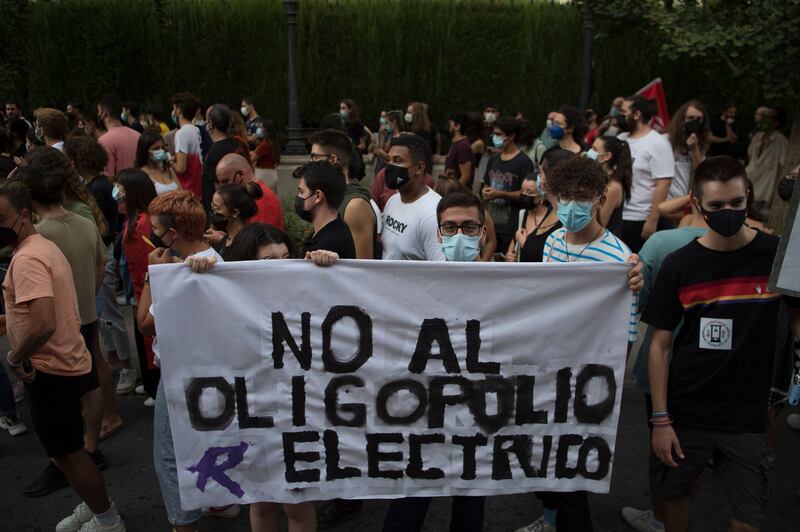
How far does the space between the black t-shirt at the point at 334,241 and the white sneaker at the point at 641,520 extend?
1.95m

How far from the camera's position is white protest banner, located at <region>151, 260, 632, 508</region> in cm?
316

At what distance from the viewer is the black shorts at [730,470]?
310 cm

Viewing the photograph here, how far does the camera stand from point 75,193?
4773mm

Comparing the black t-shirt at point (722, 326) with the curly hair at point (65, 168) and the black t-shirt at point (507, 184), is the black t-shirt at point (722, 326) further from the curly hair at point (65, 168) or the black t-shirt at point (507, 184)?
the black t-shirt at point (507, 184)

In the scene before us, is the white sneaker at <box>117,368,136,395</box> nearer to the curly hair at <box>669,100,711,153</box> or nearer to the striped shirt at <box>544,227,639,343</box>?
the striped shirt at <box>544,227,639,343</box>

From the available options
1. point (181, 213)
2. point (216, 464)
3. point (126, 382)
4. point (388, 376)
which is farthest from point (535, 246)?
point (126, 382)

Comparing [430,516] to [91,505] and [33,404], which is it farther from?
[33,404]

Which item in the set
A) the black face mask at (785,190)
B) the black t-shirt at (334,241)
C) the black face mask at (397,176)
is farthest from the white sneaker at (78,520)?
the black face mask at (785,190)

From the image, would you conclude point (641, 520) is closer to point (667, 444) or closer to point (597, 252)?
point (667, 444)

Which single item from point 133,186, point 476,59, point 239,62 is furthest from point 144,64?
point 133,186

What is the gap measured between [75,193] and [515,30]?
11.0m

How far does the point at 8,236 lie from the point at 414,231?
2.09m

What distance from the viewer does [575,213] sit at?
3.54m

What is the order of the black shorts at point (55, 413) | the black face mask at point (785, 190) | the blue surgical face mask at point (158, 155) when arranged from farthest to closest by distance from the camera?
the blue surgical face mask at point (158, 155) < the black face mask at point (785, 190) < the black shorts at point (55, 413)
